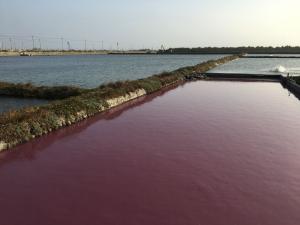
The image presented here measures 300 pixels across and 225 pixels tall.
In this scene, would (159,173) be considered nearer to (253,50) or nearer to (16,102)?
(16,102)

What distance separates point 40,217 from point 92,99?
13376 mm

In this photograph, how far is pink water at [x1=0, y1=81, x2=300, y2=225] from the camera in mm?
8062

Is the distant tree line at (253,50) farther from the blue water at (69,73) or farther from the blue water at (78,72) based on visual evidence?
the blue water at (69,73)

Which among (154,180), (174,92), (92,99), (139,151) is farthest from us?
(174,92)

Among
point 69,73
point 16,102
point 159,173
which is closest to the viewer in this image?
point 159,173

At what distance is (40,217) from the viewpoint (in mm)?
7906

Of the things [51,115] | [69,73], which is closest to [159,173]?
[51,115]

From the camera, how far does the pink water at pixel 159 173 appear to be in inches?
317

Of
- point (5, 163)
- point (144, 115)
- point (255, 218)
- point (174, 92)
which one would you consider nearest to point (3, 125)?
point (5, 163)

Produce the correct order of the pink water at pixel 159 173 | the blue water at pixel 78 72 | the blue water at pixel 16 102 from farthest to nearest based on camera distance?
the blue water at pixel 78 72, the blue water at pixel 16 102, the pink water at pixel 159 173

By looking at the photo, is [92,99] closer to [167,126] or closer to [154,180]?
[167,126]

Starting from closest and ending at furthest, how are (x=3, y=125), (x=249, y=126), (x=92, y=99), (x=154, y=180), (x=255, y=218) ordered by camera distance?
(x=255, y=218), (x=154, y=180), (x=3, y=125), (x=249, y=126), (x=92, y=99)

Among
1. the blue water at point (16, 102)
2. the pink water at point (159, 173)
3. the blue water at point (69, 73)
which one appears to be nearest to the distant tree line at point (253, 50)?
the blue water at point (69, 73)

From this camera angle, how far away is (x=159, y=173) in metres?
10.6
